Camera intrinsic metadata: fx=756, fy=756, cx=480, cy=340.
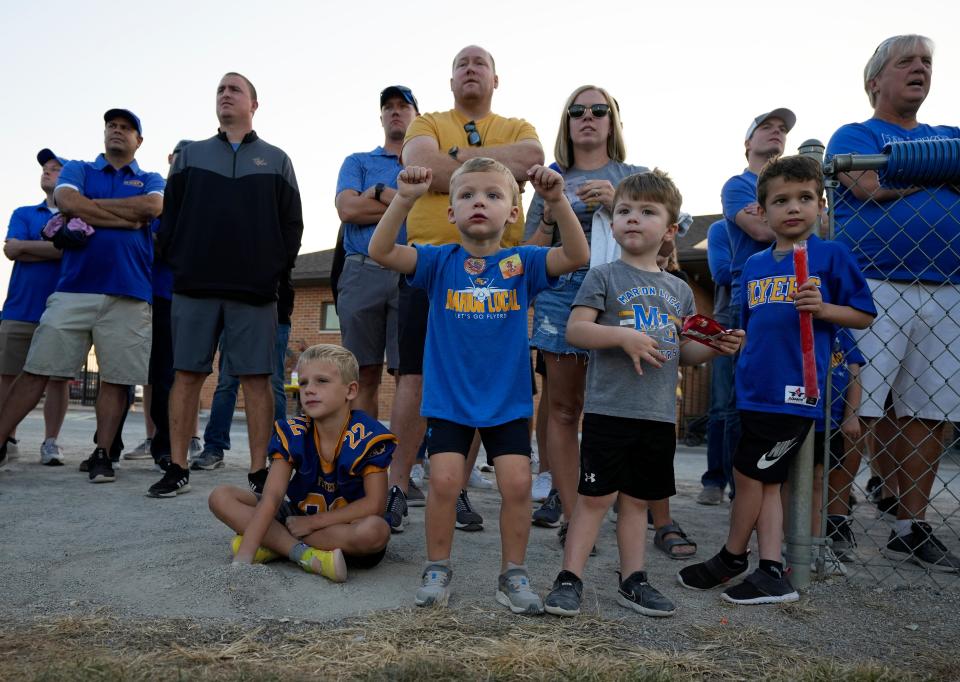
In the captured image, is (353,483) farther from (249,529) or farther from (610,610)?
(610,610)

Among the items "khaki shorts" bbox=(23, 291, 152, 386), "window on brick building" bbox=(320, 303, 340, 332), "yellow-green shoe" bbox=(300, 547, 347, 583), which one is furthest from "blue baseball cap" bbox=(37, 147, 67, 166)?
"window on brick building" bbox=(320, 303, 340, 332)

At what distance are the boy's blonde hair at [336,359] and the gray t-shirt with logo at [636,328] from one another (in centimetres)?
102

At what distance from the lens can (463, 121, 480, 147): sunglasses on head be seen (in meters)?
3.88

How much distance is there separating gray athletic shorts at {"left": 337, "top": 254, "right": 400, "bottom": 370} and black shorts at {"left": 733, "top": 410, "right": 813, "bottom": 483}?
2.18 m

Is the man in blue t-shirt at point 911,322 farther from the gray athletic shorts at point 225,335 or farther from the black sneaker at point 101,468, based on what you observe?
the black sneaker at point 101,468

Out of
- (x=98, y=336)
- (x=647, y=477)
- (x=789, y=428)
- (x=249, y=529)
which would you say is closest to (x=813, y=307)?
(x=789, y=428)

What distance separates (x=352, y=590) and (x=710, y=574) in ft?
4.49

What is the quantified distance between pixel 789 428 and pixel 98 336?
4337mm

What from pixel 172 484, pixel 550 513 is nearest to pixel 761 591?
pixel 550 513

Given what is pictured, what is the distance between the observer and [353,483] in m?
3.09

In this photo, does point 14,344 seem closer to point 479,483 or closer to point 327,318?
point 479,483

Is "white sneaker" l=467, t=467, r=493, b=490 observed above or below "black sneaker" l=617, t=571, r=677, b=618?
below

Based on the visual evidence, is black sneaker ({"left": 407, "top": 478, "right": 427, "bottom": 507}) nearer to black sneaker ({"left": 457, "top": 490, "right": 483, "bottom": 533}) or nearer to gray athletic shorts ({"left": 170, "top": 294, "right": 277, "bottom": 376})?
black sneaker ({"left": 457, "top": 490, "right": 483, "bottom": 533})

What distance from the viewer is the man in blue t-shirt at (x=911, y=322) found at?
11.4 ft
